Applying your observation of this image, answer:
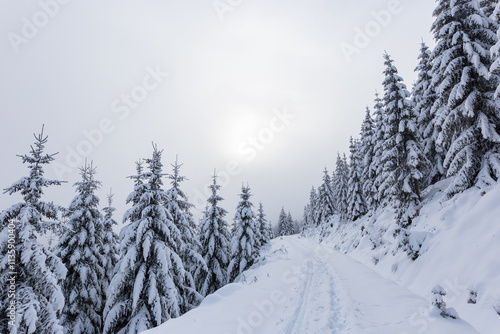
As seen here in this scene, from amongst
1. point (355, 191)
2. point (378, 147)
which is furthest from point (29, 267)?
point (355, 191)

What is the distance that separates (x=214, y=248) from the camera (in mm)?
24359

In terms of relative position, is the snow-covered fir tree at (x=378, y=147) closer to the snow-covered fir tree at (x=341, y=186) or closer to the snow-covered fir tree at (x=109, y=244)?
the snow-covered fir tree at (x=341, y=186)

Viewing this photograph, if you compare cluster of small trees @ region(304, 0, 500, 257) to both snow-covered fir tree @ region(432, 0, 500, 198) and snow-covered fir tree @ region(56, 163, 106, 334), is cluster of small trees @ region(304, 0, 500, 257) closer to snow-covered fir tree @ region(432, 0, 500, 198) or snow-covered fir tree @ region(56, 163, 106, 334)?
snow-covered fir tree @ region(432, 0, 500, 198)

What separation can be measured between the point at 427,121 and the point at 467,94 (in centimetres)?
1214

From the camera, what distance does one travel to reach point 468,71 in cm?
1448

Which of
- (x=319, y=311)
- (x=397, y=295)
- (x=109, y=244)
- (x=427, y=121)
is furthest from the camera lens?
(x=427, y=121)

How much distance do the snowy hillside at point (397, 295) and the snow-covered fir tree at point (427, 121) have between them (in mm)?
13130

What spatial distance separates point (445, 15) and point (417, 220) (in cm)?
1342

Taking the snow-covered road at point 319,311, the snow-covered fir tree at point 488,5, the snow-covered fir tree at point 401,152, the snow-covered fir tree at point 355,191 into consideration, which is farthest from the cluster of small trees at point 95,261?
the snow-covered fir tree at point 488,5

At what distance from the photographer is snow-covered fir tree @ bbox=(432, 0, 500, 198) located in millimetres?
13547

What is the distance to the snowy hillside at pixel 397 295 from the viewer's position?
288 inches

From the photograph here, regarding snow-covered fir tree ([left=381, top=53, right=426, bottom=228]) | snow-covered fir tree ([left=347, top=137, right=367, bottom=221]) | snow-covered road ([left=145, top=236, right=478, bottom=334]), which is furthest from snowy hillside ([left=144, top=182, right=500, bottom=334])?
snow-covered fir tree ([left=347, top=137, right=367, bottom=221])

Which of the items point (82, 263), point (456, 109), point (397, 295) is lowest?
point (397, 295)

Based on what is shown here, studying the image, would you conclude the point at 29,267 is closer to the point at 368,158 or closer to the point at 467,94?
the point at 467,94
